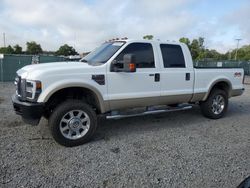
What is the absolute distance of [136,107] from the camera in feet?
16.7

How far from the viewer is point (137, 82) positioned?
4.85 m

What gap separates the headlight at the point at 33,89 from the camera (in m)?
3.94

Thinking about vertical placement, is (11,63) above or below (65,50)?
below

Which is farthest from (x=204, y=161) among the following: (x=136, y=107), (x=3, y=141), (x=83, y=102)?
(x=3, y=141)

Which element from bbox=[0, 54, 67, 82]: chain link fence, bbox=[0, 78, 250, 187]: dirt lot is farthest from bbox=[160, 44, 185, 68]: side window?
bbox=[0, 54, 67, 82]: chain link fence

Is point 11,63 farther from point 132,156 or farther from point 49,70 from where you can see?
point 132,156

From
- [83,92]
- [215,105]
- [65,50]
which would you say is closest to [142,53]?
[83,92]

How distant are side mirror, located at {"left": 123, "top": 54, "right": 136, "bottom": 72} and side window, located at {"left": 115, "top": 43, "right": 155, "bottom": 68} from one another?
43cm

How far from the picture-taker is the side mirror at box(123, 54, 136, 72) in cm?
432

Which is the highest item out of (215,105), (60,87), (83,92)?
(60,87)

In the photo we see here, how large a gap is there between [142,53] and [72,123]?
6.76 ft

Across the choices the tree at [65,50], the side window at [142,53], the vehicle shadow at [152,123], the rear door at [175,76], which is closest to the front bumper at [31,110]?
the vehicle shadow at [152,123]

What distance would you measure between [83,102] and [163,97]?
184 cm

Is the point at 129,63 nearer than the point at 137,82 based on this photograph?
Yes
